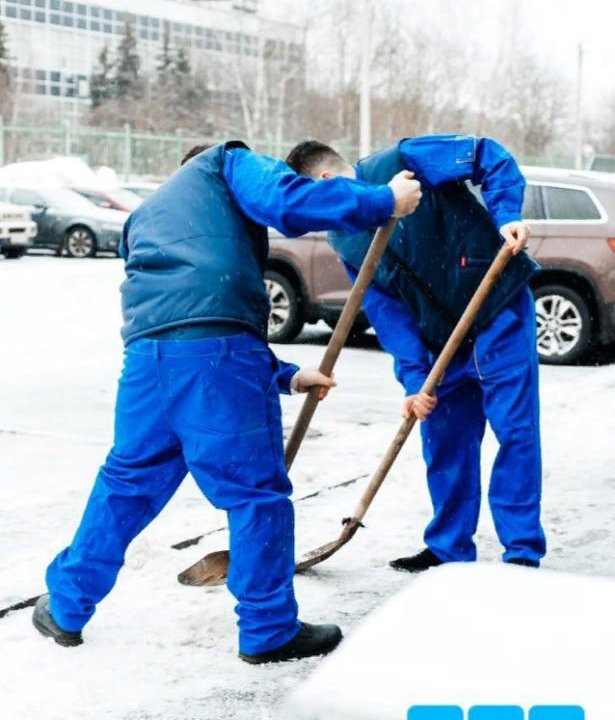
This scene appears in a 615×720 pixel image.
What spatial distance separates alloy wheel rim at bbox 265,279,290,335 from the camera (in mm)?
11938

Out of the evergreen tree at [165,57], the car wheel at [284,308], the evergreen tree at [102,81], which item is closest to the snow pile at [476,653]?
the car wheel at [284,308]

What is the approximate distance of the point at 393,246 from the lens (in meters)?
4.73

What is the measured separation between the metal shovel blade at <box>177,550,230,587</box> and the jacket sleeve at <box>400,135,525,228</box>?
148 cm

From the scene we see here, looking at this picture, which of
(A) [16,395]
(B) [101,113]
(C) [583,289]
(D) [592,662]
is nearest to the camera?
(D) [592,662]

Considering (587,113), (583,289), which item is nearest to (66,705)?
(583,289)

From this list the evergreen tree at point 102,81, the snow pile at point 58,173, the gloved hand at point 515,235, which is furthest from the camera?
the evergreen tree at point 102,81

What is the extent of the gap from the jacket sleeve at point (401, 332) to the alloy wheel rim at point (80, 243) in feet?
65.1

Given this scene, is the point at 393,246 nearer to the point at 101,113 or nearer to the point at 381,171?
the point at 381,171

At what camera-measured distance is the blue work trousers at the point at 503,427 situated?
4660 mm

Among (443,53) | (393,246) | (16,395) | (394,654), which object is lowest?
(16,395)

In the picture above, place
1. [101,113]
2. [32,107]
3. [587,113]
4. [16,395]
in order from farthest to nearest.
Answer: [587,113] < [101,113] < [32,107] < [16,395]

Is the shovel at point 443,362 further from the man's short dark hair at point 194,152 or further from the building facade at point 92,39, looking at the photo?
the building facade at point 92,39

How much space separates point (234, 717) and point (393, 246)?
184 cm

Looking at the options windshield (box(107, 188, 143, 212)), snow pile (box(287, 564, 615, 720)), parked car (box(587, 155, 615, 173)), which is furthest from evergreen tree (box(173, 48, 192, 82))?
snow pile (box(287, 564, 615, 720))
